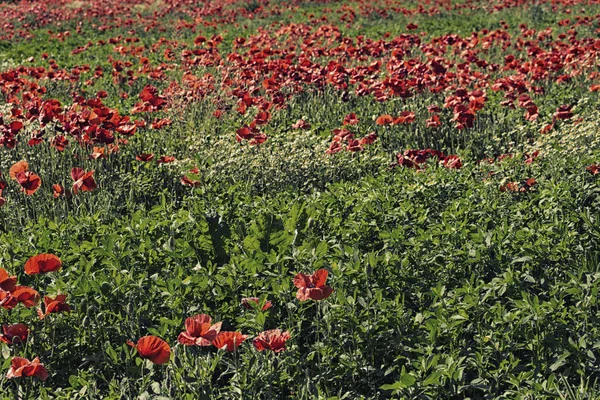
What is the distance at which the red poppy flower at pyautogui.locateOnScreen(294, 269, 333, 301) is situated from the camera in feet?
8.74

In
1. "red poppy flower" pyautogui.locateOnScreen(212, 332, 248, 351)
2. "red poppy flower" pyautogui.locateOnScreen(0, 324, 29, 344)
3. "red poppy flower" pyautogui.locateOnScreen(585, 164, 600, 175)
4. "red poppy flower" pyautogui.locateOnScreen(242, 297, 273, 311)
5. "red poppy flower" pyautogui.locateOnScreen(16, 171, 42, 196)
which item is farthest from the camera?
"red poppy flower" pyautogui.locateOnScreen(585, 164, 600, 175)

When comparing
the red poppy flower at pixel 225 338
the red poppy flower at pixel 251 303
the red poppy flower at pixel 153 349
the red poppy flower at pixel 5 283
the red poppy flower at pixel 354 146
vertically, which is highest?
the red poppy flower at pixel 5 283

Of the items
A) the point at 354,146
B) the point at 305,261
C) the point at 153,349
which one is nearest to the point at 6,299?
the point at 153,349

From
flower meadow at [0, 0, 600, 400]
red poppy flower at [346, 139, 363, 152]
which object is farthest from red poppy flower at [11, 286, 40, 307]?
red poppy flower at [346, 139, 363, 152]

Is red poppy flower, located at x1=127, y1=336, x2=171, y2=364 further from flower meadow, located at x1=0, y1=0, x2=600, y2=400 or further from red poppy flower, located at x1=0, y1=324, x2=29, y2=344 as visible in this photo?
red poppy flower, located at x1=0, y1=324, x2=29, y2=344

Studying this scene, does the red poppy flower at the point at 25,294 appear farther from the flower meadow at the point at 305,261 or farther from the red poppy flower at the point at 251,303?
the red poppy flower at the point at 251,303

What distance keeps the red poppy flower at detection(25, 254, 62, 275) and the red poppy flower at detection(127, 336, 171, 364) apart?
28.7 inches

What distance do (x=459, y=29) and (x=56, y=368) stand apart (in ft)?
40.8

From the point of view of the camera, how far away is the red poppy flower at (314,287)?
8.74 ft

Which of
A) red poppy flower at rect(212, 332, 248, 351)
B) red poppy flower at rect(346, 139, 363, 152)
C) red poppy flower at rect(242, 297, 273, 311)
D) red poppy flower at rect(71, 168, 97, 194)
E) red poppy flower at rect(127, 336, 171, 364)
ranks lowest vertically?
red poppy flower at rect(346, 139, 363, 152)

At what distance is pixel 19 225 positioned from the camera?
16.2ft

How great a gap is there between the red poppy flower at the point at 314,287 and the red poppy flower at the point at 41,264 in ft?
3.41

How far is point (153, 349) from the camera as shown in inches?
97.7

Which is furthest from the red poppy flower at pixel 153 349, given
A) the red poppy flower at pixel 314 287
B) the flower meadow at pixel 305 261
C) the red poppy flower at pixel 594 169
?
the red poppy flower at pixel 594 169
